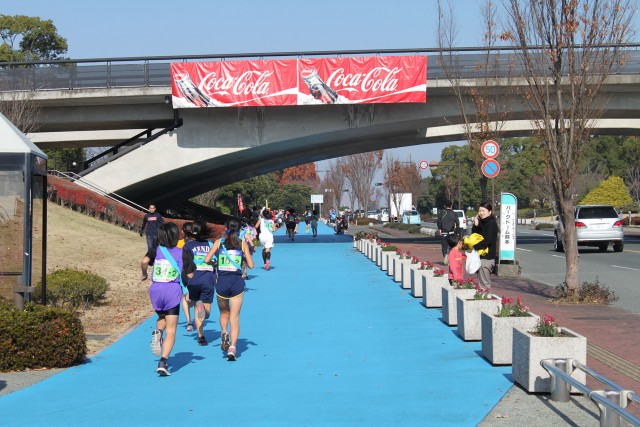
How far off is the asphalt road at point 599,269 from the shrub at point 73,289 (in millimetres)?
9623

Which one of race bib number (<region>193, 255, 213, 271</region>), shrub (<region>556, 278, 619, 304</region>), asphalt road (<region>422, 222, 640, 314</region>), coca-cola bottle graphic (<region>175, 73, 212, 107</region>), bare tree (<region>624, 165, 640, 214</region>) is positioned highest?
coca-cola bottle graphic (<region>175, 73, 212, 107</region>)

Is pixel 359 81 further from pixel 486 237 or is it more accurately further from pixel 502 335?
pixel 502 335

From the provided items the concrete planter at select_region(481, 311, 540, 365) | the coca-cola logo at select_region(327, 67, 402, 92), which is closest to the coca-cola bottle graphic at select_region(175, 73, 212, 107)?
the coca-cola logo at select_region(327, 67, 402, 92)

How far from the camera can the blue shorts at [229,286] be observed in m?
10.3

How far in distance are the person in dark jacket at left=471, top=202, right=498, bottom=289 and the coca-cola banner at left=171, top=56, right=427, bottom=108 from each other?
73.9ft

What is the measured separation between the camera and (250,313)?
49.5 feet

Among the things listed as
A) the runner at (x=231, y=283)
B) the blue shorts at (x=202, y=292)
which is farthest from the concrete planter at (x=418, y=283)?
the runner at (x=231, y=283)

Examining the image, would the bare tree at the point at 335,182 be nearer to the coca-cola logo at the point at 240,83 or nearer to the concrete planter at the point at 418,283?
the coca-cola logo at the point at 240,83

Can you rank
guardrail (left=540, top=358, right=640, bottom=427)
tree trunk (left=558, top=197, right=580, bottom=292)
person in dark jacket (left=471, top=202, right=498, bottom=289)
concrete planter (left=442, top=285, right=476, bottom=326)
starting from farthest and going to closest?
tree trunk (left=558, top=197, right=580, bottom=292) → person in dark jacket (left=471, top=202, right=498, bottom=289) → concrete planter (left=442, top=285, right=476, bottom=326) → guardrail (left=540, top=358, right=640, bottom=427)

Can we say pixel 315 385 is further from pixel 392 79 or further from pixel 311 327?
pixel 392 79

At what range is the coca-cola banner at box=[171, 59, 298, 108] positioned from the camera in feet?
118

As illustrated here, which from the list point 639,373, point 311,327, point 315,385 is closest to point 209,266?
point 311,327

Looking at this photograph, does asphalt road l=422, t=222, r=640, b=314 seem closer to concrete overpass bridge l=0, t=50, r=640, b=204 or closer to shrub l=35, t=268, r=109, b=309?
concrete overpass bridge l=0, t=50, r=640, b=204

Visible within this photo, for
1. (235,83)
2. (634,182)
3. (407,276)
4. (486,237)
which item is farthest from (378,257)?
(634,182)
